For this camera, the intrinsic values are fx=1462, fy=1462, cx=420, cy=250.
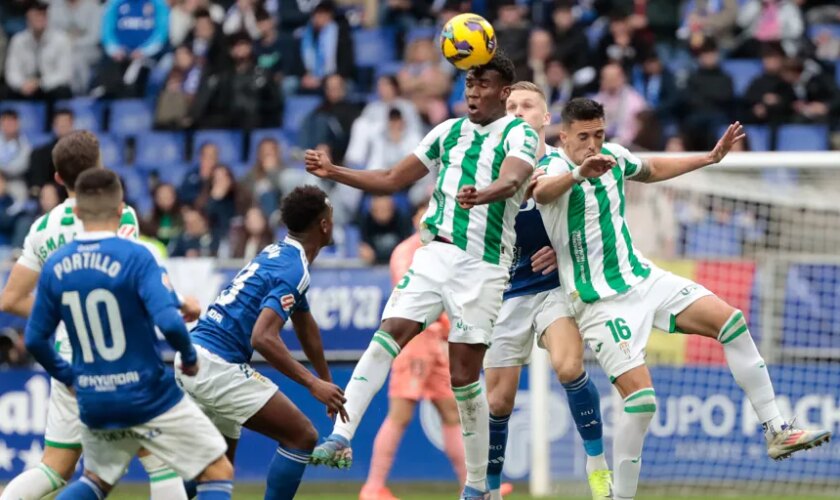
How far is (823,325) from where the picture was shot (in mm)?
→ 13344

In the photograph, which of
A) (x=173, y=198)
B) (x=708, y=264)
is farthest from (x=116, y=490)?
(x=708, y=264)

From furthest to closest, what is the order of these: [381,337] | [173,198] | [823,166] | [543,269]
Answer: [173,198]
[823,166]
[543,269]
[381,337]

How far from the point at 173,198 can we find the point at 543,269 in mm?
8542

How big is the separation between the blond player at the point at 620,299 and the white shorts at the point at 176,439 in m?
2.62

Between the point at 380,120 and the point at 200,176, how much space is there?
2.30 metres

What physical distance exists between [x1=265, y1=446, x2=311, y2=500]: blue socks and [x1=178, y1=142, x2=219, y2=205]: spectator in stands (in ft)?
30.1

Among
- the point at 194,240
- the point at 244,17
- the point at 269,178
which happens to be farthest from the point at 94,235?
the point at 244,17

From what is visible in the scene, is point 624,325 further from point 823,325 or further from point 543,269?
point 823,325

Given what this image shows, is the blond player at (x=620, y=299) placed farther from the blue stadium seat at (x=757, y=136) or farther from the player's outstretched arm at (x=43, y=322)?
the blue stadium seat at (x=757, y=136)

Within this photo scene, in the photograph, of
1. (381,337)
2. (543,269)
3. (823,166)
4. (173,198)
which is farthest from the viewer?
(173,198)

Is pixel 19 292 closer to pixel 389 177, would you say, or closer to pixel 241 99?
pixel 389 177

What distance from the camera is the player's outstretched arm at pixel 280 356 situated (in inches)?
320

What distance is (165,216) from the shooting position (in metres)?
17.0

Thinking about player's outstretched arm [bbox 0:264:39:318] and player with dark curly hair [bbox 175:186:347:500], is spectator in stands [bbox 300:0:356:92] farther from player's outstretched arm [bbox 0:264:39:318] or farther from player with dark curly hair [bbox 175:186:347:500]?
player's outstretched arm [bbox 0:264:39:318]
